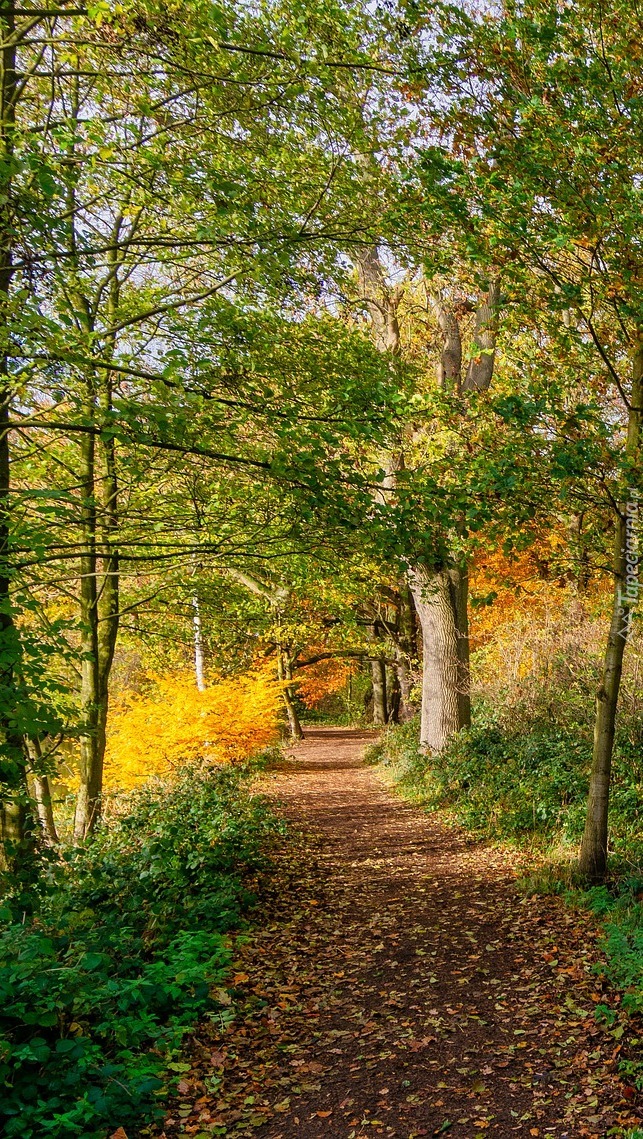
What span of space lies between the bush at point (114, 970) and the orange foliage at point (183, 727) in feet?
13.7

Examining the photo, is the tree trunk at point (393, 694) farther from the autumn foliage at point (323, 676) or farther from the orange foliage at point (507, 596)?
the orange foliage at point (507, 596)

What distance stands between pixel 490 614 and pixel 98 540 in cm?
1250

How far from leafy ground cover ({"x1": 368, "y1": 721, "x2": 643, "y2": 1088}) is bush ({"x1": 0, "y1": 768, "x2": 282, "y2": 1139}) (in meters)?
2.71

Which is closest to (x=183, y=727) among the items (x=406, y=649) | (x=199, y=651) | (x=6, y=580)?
(x=199, y=651)

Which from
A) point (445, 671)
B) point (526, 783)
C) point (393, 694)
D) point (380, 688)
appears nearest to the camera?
point (526, 783)

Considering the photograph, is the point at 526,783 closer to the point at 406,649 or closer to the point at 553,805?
the point at 553,805

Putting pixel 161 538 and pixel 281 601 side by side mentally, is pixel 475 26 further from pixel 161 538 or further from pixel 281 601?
pixel 281 601

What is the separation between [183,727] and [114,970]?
320 inches

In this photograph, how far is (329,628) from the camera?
903 inches

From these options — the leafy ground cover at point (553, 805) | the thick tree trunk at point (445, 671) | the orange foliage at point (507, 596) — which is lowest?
the leafy ground cover at point (553, 805)

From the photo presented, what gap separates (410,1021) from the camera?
17.4ft

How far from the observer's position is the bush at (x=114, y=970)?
3680 millimetres

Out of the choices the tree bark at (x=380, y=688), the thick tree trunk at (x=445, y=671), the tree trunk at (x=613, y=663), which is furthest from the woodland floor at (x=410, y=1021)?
the tree bark at (x=380, y=688)

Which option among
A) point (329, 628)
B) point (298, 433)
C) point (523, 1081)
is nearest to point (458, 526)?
point (298, 433)
